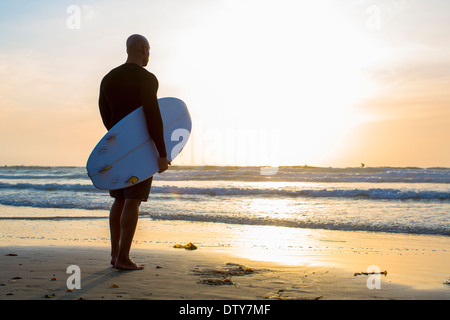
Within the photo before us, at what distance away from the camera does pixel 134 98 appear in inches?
132

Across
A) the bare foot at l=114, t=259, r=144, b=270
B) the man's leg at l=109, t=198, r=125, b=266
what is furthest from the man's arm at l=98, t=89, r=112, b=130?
the bare foot at l=114, t=259, r=144, b=270

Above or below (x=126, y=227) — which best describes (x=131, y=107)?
above

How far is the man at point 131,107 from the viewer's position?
10.8 ft

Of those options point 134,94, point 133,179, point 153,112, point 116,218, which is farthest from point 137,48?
point 116,218

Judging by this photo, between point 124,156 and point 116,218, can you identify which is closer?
point 124,156

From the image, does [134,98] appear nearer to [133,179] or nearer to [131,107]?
[131,107]

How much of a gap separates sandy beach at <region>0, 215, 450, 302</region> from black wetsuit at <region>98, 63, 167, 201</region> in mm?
662

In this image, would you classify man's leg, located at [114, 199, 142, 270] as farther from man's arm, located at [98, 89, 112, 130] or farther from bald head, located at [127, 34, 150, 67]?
bald head, located at [127, 34, 150, 67]

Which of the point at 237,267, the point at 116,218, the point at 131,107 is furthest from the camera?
the point at 237,267

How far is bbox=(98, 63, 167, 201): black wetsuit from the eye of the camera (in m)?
3.26

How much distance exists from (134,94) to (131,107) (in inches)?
4.2

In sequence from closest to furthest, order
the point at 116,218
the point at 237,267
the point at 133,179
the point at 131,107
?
the point at 133,179 → the point at 131,107 → the point at 116,218 → the point at 237,267

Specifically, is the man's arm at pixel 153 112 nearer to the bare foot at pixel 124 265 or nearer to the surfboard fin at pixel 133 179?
the surfboard fin at pixel 133 179
